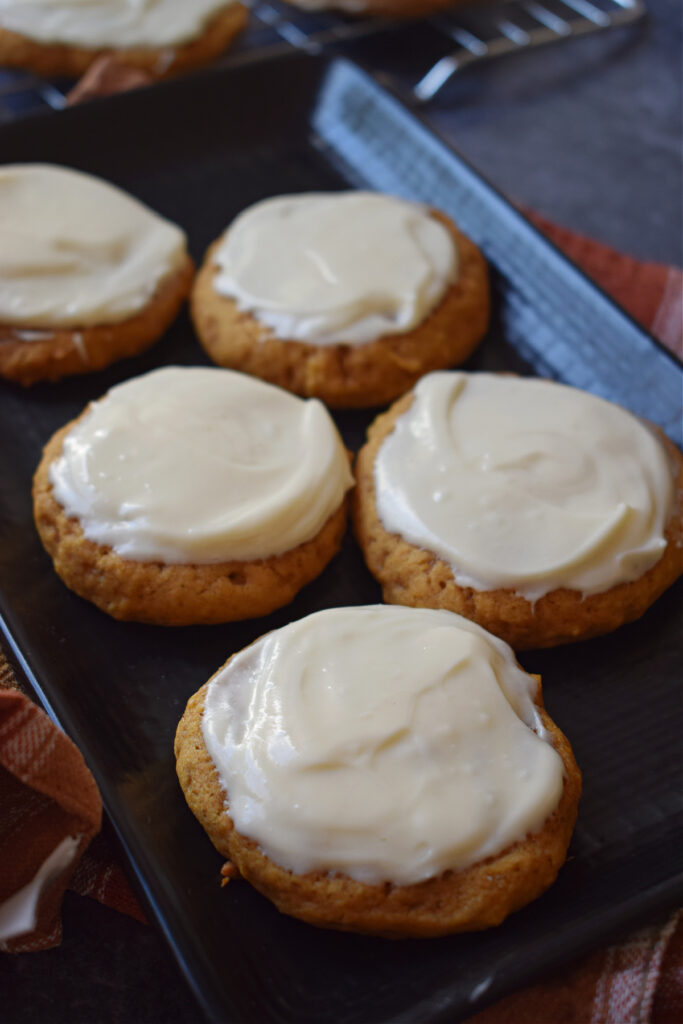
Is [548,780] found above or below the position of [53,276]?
above

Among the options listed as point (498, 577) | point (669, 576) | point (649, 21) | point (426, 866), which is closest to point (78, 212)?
point (498, 577)

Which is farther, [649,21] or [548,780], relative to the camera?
[649,21]

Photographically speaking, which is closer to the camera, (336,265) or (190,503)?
(190,503)

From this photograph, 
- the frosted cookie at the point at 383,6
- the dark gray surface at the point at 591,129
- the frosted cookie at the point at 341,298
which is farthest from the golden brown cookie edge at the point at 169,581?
the frosted cookie at the point at 383,6

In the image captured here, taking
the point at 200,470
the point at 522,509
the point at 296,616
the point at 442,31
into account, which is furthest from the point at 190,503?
the point at 442,31

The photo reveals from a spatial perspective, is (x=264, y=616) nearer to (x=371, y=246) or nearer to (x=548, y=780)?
(x=548, y=780)

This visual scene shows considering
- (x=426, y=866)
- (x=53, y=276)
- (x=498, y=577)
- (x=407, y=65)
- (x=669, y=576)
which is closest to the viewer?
(x=426, y=866)

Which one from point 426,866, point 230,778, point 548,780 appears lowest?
point 230,778

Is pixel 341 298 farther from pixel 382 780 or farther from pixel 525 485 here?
pixel 382 780
